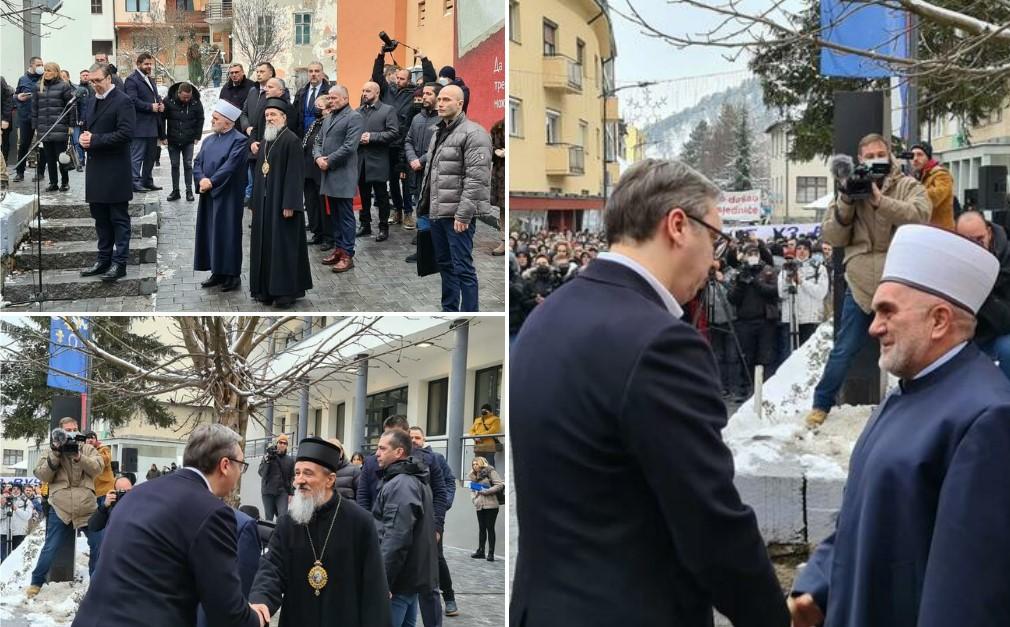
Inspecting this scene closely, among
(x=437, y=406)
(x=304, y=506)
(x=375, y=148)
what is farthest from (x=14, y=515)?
(x=304, y=506)

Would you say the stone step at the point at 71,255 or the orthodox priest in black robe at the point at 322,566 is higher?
the stone step at the point at 71,255

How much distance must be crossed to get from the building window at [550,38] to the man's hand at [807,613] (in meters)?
32.5

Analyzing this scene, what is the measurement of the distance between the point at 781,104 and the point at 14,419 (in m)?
19.8

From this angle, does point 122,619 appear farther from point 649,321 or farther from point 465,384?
point 465,384

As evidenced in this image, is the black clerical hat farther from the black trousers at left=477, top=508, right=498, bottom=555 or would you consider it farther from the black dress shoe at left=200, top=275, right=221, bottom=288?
the black dress shoe at left=200, top=275, right=221, bottom=288

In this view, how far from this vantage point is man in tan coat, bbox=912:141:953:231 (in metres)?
7.30

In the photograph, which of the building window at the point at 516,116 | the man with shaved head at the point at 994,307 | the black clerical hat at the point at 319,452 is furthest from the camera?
the building window at the point at 516,116

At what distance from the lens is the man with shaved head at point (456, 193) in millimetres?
8375

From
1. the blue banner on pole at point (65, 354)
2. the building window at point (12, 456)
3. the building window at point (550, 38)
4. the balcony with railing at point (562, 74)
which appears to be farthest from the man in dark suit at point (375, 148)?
the building window at point (550, 38)

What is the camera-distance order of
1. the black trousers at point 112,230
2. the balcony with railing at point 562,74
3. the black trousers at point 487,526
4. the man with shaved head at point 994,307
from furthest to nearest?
the balcony with railing at point 562,74, the black trousers at point 112,230, the black trousers at point 487,526, the man with shaved head at point 994,307

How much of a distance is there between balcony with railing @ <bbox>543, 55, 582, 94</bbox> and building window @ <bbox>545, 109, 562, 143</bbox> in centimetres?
91

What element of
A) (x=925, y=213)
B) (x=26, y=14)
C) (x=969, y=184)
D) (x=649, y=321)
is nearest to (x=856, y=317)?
(x=925, y=213)

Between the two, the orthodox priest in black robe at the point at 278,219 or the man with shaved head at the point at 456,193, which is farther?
the orthodox priest in black robe at the point at 278,219

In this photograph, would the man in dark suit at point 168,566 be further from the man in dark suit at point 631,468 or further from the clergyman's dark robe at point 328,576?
the man in dark suit at point 631,468
